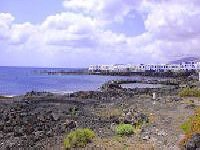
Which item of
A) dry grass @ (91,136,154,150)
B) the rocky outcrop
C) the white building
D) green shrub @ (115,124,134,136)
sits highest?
the white building

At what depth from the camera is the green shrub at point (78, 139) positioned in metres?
19.0

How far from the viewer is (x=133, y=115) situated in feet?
89.8

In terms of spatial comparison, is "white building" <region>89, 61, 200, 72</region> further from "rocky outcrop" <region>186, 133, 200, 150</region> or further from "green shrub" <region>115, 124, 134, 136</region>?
"rocky outcrop" <region>186, 133, 200, 150</region>

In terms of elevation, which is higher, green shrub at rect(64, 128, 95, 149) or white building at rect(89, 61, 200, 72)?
white building at rect(89, 61, 200, 72)

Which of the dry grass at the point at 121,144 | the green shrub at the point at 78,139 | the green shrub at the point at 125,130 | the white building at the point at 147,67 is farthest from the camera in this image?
the white building at the point at 147,67

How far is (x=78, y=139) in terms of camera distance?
19.5 m

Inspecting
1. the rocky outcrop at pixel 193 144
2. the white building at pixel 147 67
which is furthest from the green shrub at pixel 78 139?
the white building at pixel 147 67

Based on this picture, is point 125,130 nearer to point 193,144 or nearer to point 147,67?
point 193,144

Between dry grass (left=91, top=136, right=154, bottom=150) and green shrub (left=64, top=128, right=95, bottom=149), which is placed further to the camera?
green shrub (left=64, top=128, right=95, bottom=149)

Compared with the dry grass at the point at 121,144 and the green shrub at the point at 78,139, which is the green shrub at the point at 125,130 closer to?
the dry grass at the point at 121,144

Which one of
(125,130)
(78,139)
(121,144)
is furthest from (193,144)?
(125,130)

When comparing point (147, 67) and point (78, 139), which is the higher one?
point (147, 67)

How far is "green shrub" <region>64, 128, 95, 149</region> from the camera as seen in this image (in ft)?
62.3

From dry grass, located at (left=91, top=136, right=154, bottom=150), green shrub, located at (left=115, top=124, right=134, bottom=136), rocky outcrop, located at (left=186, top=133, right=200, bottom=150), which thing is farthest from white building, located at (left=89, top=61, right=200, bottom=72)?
rocky outcrop, located at (left=186, top=133, right=200, bottom=150)
